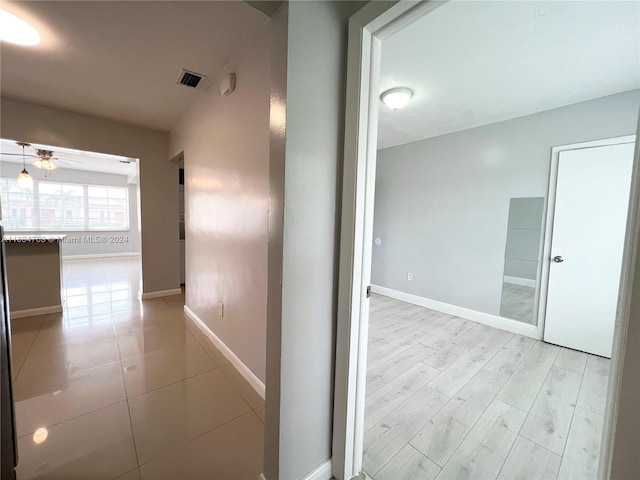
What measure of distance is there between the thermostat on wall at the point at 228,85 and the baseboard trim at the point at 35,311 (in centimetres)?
345

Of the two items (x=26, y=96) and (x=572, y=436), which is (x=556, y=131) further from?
(x=26, y=96)

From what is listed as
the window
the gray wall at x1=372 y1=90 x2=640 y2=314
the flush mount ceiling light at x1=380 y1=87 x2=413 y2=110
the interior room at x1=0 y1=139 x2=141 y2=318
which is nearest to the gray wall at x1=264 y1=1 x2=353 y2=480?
the flush mount ceiling light at x1=380 y1=87 x2=413 y2=110

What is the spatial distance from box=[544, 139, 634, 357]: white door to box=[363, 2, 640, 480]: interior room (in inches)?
0.4

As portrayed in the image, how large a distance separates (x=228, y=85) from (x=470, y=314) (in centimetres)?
373

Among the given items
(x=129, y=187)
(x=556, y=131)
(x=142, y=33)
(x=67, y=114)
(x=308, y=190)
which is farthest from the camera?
(x=129, y=187)

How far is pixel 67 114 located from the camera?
3.06m

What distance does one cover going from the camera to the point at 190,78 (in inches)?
89.3

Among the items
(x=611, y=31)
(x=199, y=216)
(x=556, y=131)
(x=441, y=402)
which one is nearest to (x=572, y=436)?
(x=441, y=402)

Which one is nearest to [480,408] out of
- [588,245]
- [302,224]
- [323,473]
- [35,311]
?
[323,473]

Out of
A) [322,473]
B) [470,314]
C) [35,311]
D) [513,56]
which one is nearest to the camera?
[322,473]

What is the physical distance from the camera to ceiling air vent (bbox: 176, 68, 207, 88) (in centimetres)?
219

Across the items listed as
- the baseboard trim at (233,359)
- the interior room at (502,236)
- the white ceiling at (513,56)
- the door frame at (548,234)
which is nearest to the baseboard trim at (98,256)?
the baseboard trim at (233,359)

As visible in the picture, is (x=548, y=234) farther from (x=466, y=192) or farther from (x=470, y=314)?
(x=470, y=314)

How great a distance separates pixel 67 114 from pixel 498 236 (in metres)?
5.47
